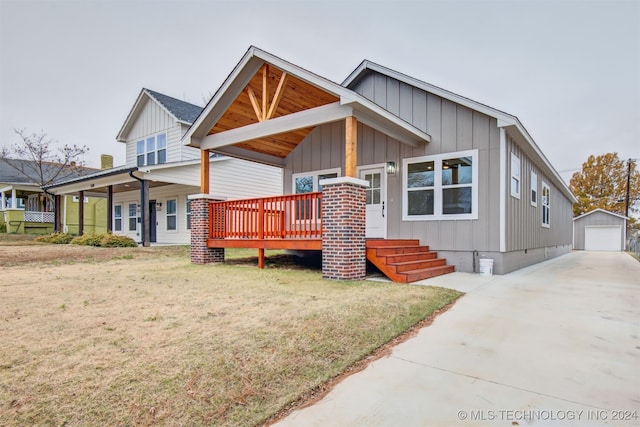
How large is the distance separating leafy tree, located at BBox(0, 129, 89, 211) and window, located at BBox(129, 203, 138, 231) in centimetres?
776

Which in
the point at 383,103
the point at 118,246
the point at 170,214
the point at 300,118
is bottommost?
the point at 118,246

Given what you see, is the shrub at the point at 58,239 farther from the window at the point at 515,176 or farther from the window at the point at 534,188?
the window at the point at 534,188

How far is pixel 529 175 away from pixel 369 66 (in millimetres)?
Result: 5553

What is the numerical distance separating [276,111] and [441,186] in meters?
4.30

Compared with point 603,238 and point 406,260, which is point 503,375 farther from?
point 603,238

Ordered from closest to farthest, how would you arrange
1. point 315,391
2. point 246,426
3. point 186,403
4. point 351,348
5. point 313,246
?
point 246,426 → point 186,403 → point 315,391 → point 351,348 → point 313,246

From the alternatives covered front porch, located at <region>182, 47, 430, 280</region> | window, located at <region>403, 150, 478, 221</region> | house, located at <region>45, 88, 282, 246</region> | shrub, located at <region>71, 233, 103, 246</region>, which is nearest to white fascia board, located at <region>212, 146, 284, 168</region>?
covered front porch, located at <region>182, 47, 430, 280</region>

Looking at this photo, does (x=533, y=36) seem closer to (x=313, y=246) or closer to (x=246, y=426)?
(x=313, y=246)

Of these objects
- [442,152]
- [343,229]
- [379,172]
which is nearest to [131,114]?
[379,172]

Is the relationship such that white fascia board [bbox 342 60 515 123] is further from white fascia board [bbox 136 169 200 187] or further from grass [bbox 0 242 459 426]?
white fascia board [bbox 136 169 200 187]

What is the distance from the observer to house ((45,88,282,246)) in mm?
14141

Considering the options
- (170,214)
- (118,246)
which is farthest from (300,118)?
(170,214)

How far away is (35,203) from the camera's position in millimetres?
24188

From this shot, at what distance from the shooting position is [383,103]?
959 cm
